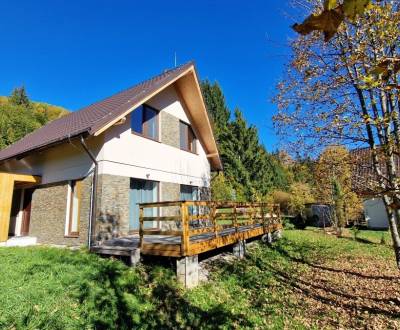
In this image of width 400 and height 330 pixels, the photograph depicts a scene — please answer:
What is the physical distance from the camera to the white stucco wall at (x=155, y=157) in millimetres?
9922

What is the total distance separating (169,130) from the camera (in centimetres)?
1332

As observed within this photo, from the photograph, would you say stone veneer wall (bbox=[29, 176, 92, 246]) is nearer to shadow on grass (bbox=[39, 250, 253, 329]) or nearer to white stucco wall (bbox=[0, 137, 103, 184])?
white stucco wall (bbox=[0, 137, 103, 184])

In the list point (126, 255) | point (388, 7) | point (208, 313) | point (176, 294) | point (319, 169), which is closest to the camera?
point (388, 7)

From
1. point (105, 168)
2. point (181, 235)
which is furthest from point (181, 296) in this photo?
point (105, 168)

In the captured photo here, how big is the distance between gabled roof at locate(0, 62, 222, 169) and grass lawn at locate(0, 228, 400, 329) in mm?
3966

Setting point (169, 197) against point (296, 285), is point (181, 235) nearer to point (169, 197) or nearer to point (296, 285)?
point (296, 285)

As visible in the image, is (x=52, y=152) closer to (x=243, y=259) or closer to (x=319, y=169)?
(x=243, y=259)

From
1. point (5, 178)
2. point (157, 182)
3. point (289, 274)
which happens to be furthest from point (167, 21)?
point (289, 274)

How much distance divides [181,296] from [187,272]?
65 cm

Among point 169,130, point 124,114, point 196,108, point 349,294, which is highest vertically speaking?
point 196,108

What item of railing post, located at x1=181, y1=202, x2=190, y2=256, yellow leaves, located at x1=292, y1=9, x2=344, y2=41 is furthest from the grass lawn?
yellow leaves, located at x1=292, y1=9, x2=344, y2=41

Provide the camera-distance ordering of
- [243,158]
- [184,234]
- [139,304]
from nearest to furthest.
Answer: [139,304], [184,234], [243,158]

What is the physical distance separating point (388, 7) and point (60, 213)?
10.9 m

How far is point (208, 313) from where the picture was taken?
235 inches
